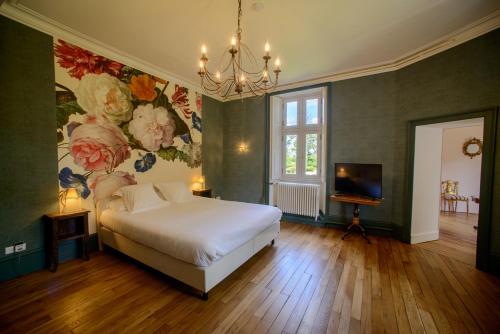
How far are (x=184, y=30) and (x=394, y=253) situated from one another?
424 centimetres

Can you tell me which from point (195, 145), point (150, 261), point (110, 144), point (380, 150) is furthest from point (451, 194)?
point (110, 144)

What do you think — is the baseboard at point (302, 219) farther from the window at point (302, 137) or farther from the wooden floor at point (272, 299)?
the wooden floor at point (272, 299)

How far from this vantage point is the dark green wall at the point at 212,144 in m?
4.62

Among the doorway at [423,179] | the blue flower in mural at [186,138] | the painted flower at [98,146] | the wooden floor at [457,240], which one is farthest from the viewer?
the blue flower in mural at [186,138]

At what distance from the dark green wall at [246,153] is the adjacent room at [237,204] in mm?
999

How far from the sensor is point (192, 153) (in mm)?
4289

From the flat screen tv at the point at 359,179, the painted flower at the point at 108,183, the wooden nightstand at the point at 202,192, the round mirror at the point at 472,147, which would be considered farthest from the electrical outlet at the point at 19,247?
the round mirror at the point at 472,147

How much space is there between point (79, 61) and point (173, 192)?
2.26 meters

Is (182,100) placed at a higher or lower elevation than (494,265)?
higher

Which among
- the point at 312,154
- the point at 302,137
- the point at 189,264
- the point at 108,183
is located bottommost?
the point at 189,264

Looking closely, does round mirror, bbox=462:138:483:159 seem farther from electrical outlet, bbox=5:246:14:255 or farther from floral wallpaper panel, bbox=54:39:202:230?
electrical outlet, bbox=5:246:14:255

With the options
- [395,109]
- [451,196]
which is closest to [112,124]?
[395,109]

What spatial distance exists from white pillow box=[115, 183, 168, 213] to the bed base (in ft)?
1.34

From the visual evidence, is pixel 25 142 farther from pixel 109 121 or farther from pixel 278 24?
pixel 278 24
